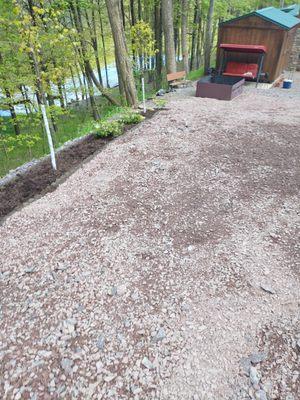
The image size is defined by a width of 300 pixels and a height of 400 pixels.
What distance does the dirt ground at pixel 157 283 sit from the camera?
257 cm

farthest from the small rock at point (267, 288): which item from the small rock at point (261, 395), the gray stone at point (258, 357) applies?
the small rock at point (261, 395)

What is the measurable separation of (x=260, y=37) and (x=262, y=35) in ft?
0.33

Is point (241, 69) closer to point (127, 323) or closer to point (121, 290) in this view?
point (121, 290)

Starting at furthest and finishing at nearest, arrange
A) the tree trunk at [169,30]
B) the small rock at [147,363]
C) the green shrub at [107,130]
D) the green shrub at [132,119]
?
the tree trunk at [169,30] < the green shrub at [132,119] < the green shrub at [107,130] < the small rock at [147,363]

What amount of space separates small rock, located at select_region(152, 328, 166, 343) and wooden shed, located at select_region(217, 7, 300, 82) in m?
13.1

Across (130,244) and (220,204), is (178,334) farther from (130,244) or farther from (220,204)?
(220,204)

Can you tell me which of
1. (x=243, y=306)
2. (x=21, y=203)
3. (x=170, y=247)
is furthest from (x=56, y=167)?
(x=243, y=306)

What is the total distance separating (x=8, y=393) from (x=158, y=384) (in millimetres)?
1263

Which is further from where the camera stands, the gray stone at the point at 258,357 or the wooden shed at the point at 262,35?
the wooden shed at the point at 262,35

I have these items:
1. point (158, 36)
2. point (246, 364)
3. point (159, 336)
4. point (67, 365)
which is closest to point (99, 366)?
point (67, 365)

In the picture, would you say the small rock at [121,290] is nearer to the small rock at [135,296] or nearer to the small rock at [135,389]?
the small rock at [135,296]

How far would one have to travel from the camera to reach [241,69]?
1298 centimetres

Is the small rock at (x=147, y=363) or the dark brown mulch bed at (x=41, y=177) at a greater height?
the dark brown mulch bed at (x=41, y=177)

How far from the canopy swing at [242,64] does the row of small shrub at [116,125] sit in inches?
270
